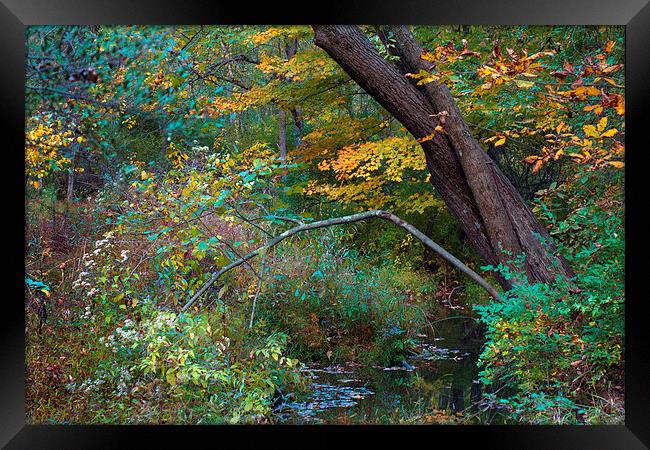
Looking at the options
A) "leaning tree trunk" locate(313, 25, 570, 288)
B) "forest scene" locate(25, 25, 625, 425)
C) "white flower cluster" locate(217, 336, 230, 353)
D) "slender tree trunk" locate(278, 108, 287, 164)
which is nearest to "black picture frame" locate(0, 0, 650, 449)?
"forest scene" locate(25, 25, 625, 425)

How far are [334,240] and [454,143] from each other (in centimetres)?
193

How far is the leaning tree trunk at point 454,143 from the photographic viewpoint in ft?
14.5

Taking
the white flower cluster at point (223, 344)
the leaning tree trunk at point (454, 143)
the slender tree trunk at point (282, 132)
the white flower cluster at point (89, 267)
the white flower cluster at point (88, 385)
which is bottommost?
the white flower cluster at point (88, 385)

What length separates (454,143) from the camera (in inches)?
177

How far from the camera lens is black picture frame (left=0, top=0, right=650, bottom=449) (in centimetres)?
304

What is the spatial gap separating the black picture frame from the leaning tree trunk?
4.04ft

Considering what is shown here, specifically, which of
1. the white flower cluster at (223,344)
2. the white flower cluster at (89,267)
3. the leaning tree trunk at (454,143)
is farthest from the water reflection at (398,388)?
the white flower cluster at (89,267)

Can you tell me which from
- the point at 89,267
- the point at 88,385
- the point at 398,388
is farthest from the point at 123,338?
the point at 398,388

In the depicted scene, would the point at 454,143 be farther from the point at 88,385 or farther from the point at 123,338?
the point at 88,385

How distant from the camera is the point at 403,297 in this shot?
594 centimetres

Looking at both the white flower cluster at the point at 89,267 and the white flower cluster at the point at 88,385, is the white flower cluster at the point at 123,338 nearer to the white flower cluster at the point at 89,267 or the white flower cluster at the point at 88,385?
the white flower cluster at the point at 88,385
